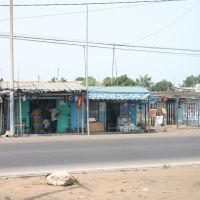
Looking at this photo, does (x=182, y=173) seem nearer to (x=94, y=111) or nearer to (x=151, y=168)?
(x=151, y=168)

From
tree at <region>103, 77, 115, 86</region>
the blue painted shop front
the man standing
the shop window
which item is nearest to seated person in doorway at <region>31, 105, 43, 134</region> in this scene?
the man standing

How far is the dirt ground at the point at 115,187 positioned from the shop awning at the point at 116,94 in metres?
17.2

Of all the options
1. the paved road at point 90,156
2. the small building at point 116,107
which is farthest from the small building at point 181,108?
the paved road at point 90,156

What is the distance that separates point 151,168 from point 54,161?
300 centimetres

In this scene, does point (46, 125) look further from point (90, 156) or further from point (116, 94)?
point (90, 156)

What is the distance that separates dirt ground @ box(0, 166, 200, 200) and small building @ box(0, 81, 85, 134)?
1646cm

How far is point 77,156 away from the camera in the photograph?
15.7 meters

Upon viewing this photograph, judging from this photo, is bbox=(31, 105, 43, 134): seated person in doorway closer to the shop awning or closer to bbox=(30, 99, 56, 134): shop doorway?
bbox=(30, 99, 56, 134): shop doorway

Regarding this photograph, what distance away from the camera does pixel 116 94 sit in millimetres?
29672

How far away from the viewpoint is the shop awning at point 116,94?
1148 inches

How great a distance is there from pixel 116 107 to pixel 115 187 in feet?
71.2

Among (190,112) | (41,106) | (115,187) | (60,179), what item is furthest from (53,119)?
(115,187)

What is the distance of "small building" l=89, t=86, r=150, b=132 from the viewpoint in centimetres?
2966

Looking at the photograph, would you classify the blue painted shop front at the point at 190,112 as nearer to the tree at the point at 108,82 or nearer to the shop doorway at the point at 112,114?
the shop doorway at the point at 112,114
